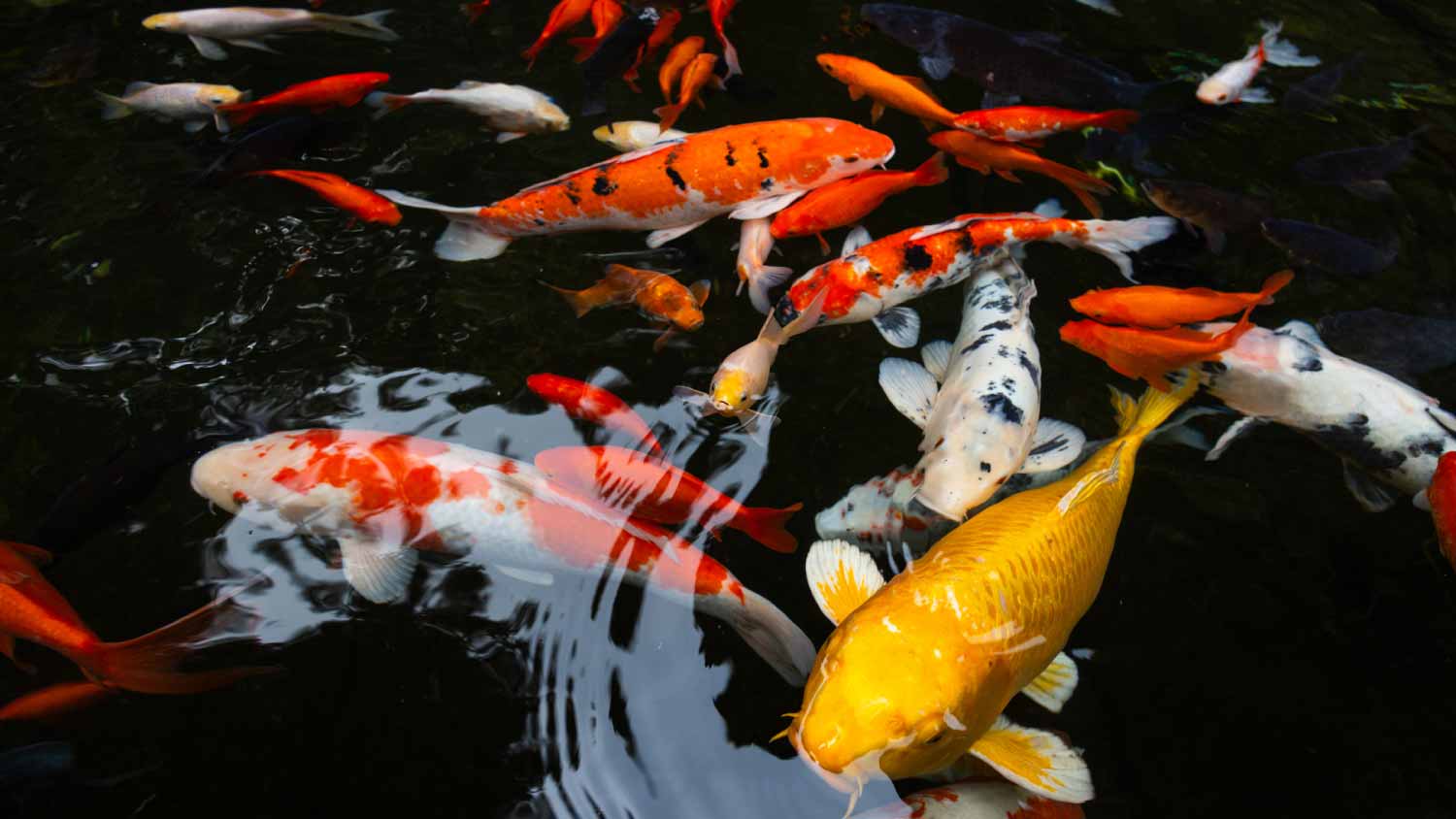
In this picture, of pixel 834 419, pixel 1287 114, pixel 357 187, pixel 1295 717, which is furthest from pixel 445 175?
pixel 1287 114

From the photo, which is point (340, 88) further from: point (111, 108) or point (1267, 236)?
point (1267, 236)

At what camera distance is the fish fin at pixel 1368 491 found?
301 cm

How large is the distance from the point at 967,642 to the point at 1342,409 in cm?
190

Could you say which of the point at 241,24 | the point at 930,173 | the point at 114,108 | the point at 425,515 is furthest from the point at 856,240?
the point at 114,108

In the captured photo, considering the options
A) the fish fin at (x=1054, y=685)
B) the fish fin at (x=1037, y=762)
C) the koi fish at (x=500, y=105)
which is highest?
the koi fish at (x=500, y=105)

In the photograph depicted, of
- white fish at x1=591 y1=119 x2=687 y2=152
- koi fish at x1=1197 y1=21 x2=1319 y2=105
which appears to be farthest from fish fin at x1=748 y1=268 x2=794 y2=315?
koi fish at x1=1197 y1=21 x2=1319 y2=105

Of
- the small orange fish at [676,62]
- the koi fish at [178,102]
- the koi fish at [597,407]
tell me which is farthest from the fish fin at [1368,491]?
the koi fish at [178,102]

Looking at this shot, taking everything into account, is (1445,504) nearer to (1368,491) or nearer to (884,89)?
(1368,491)

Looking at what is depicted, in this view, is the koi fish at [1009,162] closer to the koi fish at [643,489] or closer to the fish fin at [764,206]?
the fish fin at [764,206]

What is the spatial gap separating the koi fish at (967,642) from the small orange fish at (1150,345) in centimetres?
59

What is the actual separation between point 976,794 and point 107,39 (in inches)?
221

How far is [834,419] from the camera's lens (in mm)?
3188

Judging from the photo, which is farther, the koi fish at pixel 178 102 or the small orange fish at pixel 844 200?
the koi fish at pixel 178 102

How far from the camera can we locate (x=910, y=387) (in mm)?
3104
